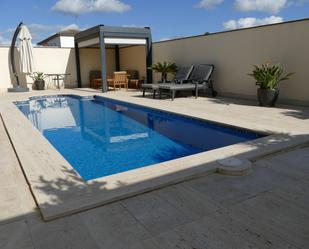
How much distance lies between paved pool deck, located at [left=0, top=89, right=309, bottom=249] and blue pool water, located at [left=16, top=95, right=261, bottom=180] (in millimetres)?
1561

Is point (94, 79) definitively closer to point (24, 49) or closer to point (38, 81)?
point (38, 81)

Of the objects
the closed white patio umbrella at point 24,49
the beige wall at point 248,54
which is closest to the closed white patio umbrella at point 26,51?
the closed white patio umbrella at point 24,49

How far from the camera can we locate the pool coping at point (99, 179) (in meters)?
2.71

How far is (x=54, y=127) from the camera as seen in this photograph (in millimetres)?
7328

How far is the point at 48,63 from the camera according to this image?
15.4 m

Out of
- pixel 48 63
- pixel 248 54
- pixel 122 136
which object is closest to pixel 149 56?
pixel 248 54

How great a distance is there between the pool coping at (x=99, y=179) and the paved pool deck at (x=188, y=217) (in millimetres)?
79

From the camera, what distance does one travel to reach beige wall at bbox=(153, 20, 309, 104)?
788cm

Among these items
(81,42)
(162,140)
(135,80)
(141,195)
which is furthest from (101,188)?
(81,42)

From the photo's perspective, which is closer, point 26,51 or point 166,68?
point 166,68

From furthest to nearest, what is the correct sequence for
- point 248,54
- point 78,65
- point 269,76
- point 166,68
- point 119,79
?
1. point 78,65
2. point 119,79
3. point 166,68
4. point 248,54
5. point 269,76

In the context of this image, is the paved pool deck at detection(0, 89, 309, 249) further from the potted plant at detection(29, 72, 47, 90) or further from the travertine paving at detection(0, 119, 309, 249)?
the potted plant at detection(29, 72, 47, 90)

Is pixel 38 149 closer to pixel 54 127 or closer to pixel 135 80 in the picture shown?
pixel 54 127

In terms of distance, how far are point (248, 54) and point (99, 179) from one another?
305 inches
